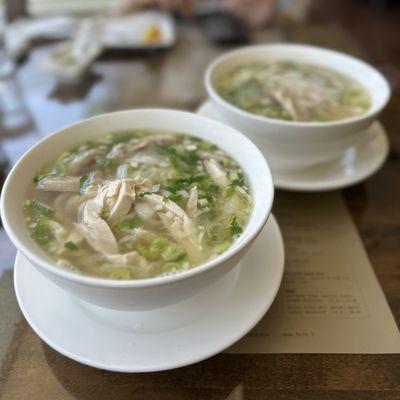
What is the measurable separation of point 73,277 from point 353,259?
0.94 meters

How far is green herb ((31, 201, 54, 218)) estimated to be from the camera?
117 cm

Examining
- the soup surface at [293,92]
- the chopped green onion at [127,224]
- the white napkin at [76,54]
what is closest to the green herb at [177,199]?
the chopped green onion at [127,224]

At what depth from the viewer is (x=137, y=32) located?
8.68ft

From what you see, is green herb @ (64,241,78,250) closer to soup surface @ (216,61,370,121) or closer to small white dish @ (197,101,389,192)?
small white dish @ (197,101,389,192)

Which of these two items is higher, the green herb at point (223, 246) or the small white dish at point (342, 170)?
the green herb at point (223, 246)

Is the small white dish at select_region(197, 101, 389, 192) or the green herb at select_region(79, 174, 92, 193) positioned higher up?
the green herb at select_region(79, 174, 92, 193)

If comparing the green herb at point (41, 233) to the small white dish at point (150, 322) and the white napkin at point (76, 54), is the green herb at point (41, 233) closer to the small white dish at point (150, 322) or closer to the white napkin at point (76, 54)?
the small white dish at point (150, 322)

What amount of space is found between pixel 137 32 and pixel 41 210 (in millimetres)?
1812

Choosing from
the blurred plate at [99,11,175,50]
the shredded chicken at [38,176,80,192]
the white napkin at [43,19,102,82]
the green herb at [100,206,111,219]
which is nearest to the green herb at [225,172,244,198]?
the green herb at [100,206,111,219]

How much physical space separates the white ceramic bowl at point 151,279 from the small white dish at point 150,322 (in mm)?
99

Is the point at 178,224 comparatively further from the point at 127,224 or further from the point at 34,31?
the point at 34,31

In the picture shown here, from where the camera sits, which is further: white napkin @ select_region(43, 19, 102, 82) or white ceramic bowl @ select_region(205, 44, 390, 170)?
white napkin @ select_region(43, 19, 102, 82)

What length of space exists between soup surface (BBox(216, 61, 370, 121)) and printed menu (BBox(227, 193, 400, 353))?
0.39 metres

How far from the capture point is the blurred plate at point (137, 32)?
2555mm
